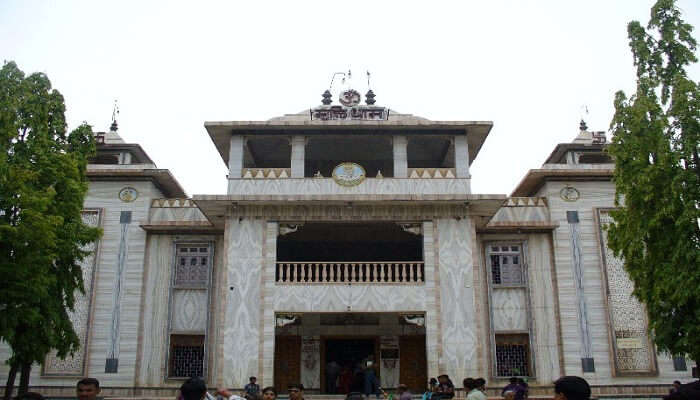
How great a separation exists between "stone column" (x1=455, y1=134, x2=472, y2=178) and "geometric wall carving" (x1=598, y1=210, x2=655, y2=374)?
14.0ft

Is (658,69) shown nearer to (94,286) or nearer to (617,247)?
(617,247)

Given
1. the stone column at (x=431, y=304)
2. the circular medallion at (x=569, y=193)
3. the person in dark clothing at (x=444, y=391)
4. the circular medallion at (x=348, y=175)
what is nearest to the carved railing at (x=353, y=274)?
the stone column at (x=431, y=304)

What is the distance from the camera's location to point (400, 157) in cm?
1841

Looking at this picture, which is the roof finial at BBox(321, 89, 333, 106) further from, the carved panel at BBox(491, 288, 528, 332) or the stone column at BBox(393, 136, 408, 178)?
the carved panel at BBox(491, 288, 528, 332)

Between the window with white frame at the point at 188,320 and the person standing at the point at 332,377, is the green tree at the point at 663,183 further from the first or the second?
the window with white frame at the point at 188,320

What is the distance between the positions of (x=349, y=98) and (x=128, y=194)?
7574 mm

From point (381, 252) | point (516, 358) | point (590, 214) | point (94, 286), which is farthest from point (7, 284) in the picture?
point (590, 214)

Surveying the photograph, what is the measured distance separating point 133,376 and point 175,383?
1.20 m

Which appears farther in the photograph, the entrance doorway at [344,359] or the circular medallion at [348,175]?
the entrance doorway at [344,359]

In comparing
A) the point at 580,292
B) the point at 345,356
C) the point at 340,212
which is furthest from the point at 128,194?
the point at 580,292

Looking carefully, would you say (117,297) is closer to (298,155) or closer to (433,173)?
(298,155)

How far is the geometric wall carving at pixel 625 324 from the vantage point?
1869cm

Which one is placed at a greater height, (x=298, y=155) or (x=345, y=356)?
(x=298, y=155)

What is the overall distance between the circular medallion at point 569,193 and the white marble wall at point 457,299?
4189 millimetres
